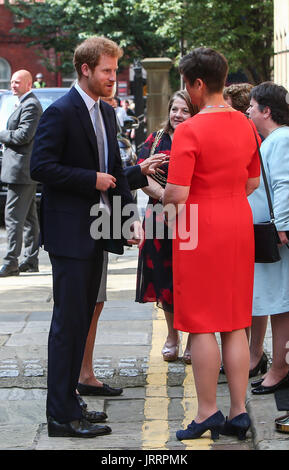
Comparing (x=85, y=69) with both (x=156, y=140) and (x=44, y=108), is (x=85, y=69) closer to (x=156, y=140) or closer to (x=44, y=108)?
(x=156, y=140)

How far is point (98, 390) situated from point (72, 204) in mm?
1319

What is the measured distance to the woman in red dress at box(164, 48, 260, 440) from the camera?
429cm

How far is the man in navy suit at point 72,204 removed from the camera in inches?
173

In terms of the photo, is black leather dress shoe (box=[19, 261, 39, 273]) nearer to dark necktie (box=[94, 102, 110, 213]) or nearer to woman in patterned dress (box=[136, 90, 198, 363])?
woman in patterned dress (box=[136, 90, 198, 363])

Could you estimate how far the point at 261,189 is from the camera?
5.10 m

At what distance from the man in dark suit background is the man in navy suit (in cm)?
493

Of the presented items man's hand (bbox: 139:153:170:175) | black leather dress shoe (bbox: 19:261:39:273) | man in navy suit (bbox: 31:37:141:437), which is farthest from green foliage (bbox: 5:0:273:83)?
man in navy suit (bbox: 31:37:141:437)

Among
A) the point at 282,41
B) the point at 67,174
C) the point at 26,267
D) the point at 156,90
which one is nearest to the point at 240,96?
the point at 67,174

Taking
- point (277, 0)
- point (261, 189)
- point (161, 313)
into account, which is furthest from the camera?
point (277, 0)

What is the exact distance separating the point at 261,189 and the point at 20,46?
51059 millimetres

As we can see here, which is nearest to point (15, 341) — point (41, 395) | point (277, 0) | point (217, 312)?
point (41, 395)
